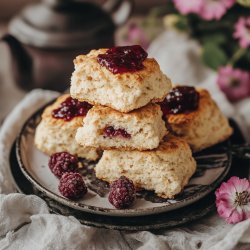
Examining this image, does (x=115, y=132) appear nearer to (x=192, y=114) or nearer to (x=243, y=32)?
(x=192, y=114)

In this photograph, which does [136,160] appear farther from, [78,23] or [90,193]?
[78,23]

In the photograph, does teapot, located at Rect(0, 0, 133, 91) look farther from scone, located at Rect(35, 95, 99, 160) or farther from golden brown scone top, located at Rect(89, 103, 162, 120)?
golden brown scone top, located at Rect(89, 103, 162, 120)

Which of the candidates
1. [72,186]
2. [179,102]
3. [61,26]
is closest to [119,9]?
[61,26]

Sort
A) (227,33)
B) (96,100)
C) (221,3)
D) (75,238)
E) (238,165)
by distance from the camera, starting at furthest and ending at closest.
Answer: (227,33)
(221,3)
(238,165)
(96,100)
(75,238)

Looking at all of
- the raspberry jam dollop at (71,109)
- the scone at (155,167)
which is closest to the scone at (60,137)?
the raspberry jam dollop at (71,109)

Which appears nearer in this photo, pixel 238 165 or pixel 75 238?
pixel 75 238

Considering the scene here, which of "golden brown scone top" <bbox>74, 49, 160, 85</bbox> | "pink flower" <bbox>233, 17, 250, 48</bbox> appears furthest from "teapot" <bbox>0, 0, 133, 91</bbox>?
"golden brown scone top" <bbox>74, 49, 160, 85</bbox>

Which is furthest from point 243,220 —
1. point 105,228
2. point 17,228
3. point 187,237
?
point 17,228
